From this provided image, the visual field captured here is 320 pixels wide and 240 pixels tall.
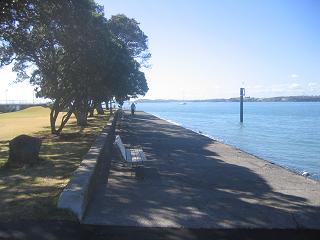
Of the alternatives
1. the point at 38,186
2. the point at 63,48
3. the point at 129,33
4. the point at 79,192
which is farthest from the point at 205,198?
the point at 129,33

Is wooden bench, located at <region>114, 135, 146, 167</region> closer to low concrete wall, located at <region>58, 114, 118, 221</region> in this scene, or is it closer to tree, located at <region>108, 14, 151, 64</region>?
low concrete wall, located at <region>58, 114, 118, 221</region>

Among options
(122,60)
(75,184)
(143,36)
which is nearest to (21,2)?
(75,184)

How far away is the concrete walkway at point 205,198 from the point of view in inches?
297

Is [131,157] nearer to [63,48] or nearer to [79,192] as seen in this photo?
[79,192]

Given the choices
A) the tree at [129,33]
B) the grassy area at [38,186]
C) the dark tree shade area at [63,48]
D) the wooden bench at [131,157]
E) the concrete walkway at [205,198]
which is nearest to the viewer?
the grassy area at [38,186]

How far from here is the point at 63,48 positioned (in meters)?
20.6

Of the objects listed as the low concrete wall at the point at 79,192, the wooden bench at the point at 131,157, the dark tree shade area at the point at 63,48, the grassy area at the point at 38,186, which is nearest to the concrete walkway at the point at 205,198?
the low concrete wall at the point at 79,192

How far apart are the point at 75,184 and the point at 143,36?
3978 centimetres

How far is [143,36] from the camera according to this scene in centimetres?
4719

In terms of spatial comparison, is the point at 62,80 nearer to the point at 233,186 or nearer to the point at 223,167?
the point at 223,167

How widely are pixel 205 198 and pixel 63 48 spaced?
43.0 ft

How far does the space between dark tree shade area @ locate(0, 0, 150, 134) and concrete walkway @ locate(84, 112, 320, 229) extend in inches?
197

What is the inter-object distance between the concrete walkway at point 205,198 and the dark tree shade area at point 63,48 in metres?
5.00

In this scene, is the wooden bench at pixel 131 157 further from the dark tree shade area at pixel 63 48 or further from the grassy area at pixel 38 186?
the dark tree shade area at pixel 63 48
